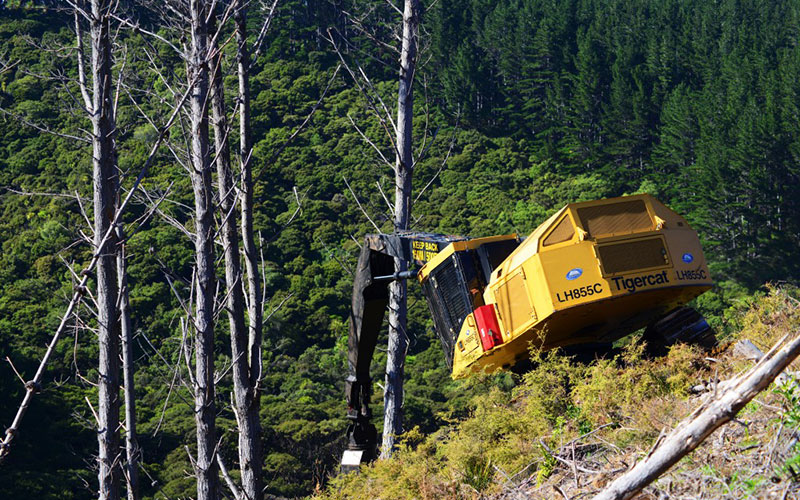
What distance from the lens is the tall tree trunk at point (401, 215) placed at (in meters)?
12.4

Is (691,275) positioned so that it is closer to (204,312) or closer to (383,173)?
(204,312)

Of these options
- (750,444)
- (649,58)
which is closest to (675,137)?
(649,58)

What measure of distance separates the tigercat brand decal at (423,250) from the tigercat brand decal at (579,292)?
2.41 metres

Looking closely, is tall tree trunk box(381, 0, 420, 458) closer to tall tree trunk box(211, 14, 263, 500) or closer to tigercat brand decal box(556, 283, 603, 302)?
tall tree trunk box(211, 14, 263, 500)

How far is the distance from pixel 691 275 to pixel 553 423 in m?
2.34

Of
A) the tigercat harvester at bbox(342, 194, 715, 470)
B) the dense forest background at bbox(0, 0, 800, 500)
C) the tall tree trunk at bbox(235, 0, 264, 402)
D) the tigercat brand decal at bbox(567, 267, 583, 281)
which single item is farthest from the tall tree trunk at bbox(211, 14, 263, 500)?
the dense forest background at bbox(0, 0, 800, 500)

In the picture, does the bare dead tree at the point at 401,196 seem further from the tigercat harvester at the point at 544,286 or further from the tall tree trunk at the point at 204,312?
the tall tree trunk at the point at 204,312

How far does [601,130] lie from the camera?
59188mm

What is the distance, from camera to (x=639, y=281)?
9430 mm

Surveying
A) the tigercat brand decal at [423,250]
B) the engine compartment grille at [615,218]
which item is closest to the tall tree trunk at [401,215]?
the tigercat brand decal at [423,250]

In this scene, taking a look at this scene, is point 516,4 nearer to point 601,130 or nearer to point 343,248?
point 601,130

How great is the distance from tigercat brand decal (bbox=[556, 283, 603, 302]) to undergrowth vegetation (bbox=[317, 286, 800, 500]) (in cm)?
71

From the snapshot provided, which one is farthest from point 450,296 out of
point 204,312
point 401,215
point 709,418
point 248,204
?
point 709,418

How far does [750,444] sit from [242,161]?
623 cm
